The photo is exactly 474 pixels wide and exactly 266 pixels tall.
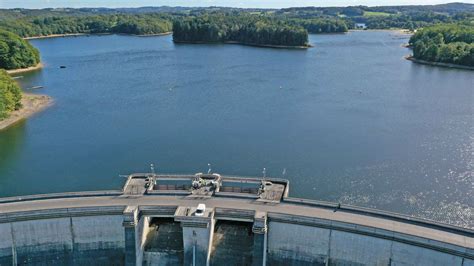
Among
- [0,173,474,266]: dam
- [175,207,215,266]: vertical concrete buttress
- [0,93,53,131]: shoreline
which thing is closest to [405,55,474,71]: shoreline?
[0,93,53,131]: shoreline

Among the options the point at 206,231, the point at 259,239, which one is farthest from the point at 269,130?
the point at 206,231

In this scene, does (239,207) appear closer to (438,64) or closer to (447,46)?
(438,64)

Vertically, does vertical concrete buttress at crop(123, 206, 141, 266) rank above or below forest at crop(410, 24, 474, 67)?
below

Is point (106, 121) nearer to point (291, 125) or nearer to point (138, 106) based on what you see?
point (138, 106)

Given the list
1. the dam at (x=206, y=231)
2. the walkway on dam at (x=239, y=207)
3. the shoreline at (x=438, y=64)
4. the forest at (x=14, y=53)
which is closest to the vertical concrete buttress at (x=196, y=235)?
the dam at (x=206, y=231)

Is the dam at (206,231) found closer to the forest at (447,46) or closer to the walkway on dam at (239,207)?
the walkway on dam at (239,207)

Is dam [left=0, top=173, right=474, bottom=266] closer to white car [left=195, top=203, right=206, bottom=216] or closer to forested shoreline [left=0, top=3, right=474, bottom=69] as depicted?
white car [left=195, top=203, right=206, bottom=216]
